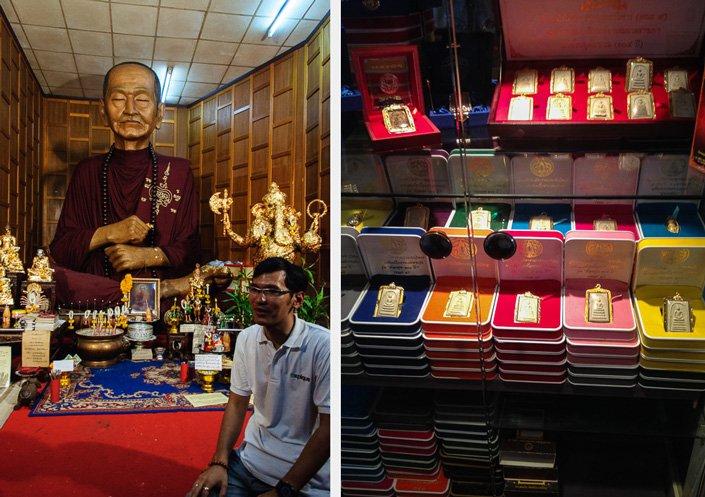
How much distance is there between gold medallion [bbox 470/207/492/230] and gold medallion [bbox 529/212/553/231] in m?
0.08

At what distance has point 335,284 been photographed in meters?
1.37

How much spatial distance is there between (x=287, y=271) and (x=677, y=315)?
81 centimetres

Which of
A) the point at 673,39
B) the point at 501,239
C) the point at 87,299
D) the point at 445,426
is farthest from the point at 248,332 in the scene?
the point at 673,39

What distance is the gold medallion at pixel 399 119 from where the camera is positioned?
1302 mm

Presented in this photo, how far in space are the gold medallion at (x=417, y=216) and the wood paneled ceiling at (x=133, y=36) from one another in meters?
0.57

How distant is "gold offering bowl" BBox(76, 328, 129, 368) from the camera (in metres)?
1.40

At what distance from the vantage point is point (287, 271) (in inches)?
57.7

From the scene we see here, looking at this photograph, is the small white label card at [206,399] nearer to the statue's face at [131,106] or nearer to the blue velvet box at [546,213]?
the statue's face at [131,106]

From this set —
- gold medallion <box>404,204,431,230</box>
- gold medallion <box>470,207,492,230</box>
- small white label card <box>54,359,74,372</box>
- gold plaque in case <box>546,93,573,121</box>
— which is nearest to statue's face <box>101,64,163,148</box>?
small white label card <box>54,359,74,372</box>

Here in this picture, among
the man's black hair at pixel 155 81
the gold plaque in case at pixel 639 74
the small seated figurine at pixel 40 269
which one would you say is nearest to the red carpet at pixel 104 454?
the small seated figurine at pixel 40 269

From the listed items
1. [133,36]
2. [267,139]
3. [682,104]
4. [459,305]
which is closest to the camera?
[682,104]

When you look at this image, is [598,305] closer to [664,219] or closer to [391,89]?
[664,219]

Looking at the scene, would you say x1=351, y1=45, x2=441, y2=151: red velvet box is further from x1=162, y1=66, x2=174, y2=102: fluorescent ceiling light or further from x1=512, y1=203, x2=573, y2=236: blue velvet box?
x1=162, y1=66, x2=174, y2=102: fluorescent ceiling light

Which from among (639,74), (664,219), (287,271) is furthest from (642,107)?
(287,271)
